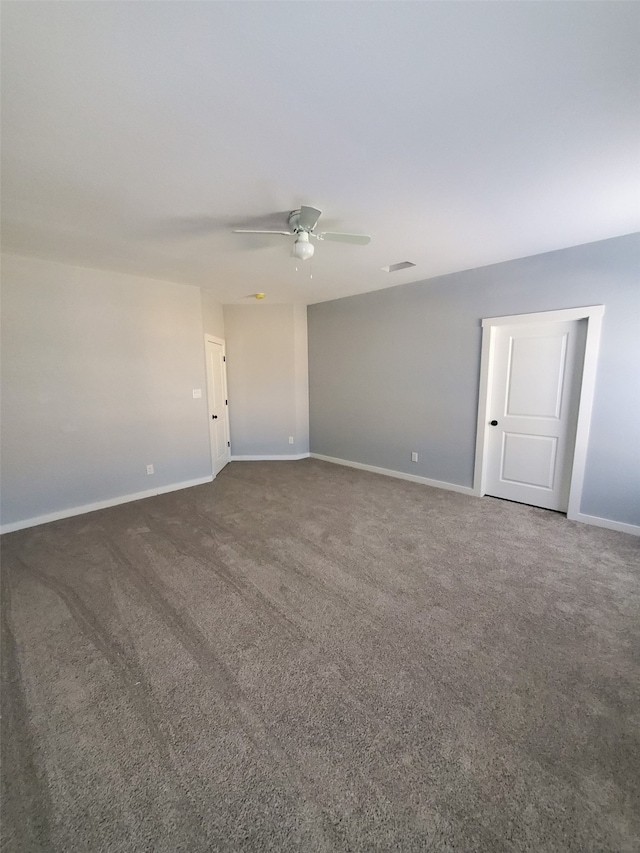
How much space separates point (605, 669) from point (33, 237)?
4.79 metres

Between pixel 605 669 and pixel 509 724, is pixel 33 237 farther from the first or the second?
pixel 605 669

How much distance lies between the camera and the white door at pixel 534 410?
3.21 m

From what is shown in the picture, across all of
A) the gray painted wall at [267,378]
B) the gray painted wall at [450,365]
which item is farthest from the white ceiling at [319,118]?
the gray painted wall at [267,378]

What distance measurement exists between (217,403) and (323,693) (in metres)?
4.22

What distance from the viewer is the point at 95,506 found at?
3666 mm

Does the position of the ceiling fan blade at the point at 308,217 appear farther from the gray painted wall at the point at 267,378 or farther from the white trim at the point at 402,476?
the white trim at the point at 402,476

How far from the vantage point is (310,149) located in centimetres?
168

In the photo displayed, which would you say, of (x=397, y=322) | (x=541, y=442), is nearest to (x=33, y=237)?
(x=397, y=322)

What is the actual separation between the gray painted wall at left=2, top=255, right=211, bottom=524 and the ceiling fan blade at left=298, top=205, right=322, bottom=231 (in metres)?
2.47

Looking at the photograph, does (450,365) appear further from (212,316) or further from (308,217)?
(212,316)

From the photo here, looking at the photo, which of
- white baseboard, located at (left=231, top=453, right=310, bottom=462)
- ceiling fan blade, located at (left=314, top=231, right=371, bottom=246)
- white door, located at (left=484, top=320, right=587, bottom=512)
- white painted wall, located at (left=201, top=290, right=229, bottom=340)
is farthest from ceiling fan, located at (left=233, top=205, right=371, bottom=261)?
white baseboard, located at (left=231, top=453, right=310, bottom=462)

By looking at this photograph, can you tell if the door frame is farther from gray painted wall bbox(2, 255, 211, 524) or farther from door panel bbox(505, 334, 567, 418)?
gray painted wall bbox(2, 255, 211, 524)

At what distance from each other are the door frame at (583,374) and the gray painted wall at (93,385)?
140 inches

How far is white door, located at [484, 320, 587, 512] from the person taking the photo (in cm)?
321
